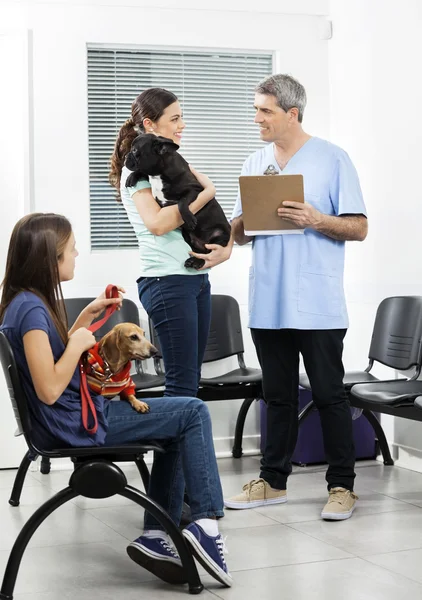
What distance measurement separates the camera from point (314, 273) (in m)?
3.33

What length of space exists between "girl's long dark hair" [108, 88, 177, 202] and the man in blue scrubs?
0.52m

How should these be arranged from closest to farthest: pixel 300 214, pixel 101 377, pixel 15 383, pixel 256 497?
1. pixel 15 383
2. pixel 101 377
3. pixel 300 214
4. pixel 256 497

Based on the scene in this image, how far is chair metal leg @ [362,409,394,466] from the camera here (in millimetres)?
4277

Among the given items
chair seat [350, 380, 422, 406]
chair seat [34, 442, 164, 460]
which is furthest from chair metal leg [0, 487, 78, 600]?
chair seat [350, 380, 422, 406]

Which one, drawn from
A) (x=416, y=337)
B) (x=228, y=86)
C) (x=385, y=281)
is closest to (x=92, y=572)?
(x=416, y=337)

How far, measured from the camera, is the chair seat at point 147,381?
407 centimetres

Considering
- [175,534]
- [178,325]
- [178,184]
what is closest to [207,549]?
[175,534]

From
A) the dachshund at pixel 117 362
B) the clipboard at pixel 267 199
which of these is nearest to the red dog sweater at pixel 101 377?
the dachshund at pixel 117 362

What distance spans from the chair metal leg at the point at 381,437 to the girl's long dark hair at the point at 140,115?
1929 mm

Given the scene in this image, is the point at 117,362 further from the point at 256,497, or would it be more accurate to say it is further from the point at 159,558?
the point at 256,497

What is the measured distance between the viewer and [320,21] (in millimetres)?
4852

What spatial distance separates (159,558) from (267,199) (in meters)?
1.36

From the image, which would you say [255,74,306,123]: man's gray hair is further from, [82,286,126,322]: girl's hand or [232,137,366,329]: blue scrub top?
[82,286,126,322]: girl's hand

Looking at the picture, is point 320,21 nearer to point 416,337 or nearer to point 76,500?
point 416,337
